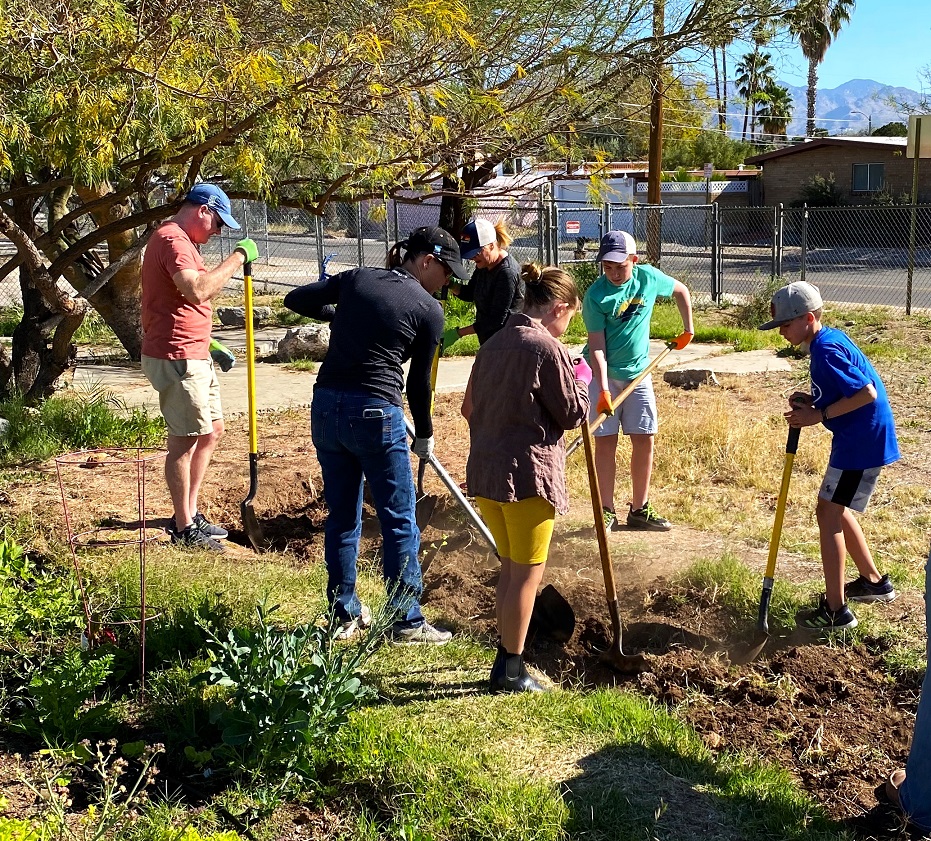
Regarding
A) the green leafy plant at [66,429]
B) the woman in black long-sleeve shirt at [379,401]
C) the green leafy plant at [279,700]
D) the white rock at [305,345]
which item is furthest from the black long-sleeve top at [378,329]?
the white rock at [305,345]

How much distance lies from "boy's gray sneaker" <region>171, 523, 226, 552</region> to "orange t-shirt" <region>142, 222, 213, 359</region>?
956 mm

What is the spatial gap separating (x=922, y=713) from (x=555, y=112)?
7610 millimetres

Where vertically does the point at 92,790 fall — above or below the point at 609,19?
below

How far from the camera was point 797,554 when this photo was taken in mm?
5730

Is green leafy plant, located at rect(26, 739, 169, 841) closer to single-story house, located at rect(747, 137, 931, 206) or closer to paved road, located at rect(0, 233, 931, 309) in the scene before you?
paved road, located at rect(0, 233, 931, 309)

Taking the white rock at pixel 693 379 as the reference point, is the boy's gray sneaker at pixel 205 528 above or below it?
below

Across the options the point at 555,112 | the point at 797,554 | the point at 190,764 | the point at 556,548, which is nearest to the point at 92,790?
the point at 190,764

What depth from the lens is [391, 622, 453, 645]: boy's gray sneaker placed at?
4.57m

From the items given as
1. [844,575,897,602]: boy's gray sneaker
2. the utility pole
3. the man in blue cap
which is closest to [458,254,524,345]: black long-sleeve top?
the man in blue cap

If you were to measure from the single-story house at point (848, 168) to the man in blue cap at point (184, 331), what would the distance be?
31.6 m

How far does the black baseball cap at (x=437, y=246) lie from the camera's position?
171 inches

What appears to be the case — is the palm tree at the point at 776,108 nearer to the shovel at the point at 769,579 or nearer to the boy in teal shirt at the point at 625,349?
the boy in teal shirt at the point at 625,349

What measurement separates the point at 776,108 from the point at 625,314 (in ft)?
175

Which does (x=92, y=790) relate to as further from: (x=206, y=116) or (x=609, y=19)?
(x=609, y=19)
